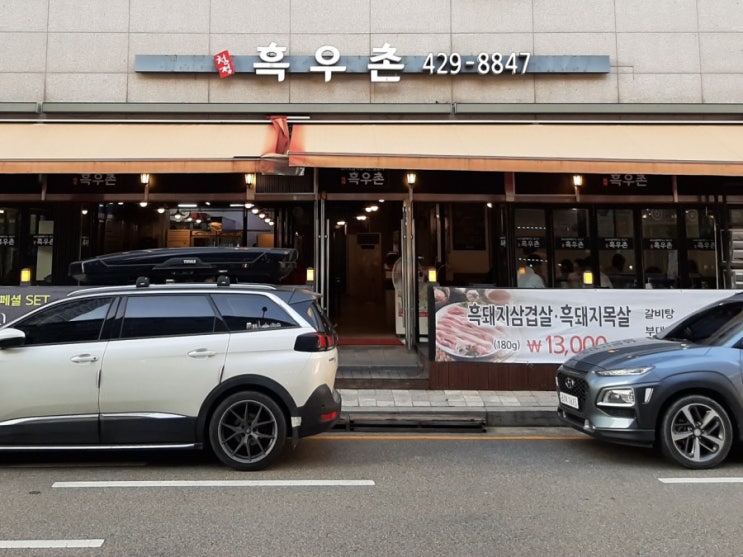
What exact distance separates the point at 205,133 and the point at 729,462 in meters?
9.43

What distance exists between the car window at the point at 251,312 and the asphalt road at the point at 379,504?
1.37 metres

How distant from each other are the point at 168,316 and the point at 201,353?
53cm

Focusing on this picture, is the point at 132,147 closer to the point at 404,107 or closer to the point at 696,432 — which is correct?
the point at 404,107

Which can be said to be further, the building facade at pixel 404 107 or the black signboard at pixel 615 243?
the black signboard at pixel 615 243

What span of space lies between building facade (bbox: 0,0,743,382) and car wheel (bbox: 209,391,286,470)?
5219 mm

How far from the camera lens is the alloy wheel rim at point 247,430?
4.96 m

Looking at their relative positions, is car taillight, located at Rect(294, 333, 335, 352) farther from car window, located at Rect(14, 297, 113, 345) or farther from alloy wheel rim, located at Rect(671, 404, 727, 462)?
alloy wheel rim, located at Rect(671, 404, 727, 462)

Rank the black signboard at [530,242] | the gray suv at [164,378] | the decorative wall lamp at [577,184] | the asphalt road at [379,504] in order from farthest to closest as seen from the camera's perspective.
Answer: the black signboard at [530,242]
the decorative wall lamp at [577,184]
the gray suv at [164,378]
the asphalt road at [379,504]

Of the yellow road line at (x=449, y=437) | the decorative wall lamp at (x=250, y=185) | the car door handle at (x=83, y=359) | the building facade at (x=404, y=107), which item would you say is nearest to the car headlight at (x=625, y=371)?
the yellow road line at (x=449, y=437)

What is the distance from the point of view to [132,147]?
930 cm

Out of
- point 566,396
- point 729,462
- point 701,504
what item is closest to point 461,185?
point 566,396

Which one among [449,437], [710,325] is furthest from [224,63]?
[710,325]

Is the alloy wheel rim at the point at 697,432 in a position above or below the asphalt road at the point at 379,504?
above

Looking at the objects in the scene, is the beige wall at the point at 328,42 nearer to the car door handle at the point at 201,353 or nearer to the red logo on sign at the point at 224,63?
the red logo on sign at the point at 224,63
